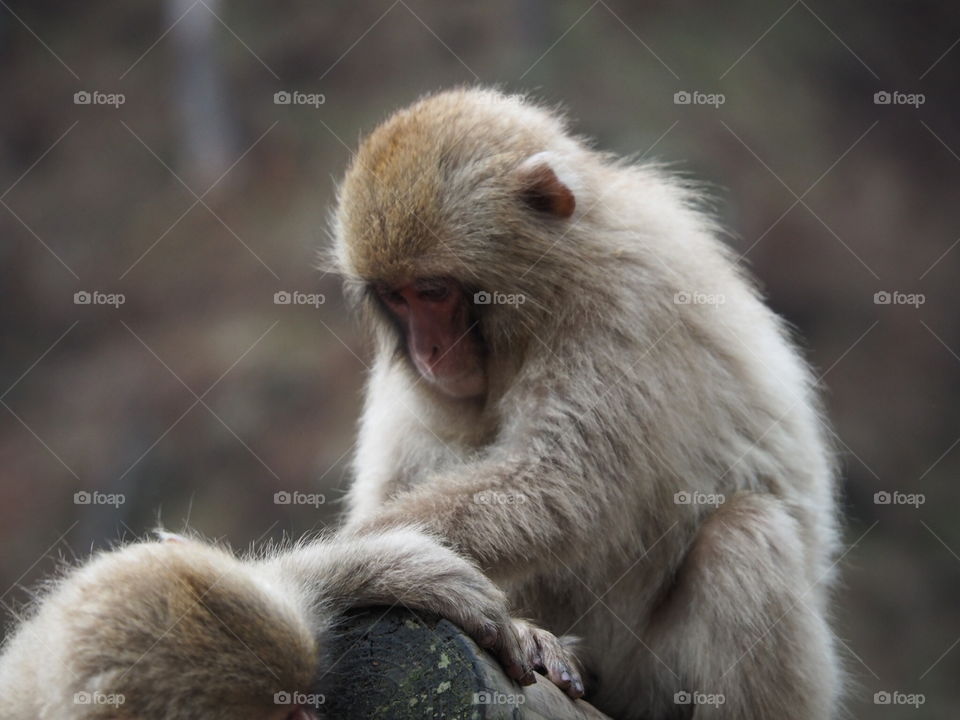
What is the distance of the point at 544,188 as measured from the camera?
15.8 feet

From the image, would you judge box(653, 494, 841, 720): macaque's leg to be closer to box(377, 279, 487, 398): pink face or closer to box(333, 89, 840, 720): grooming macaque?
box(333, 89, 840, 720): grooming macaque

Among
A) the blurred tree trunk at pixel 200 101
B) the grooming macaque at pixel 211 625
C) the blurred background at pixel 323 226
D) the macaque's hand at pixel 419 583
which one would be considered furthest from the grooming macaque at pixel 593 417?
the blurred tree trunk at pixel 200 101

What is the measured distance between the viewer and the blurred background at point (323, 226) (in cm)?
1298

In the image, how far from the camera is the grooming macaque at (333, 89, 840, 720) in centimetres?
439

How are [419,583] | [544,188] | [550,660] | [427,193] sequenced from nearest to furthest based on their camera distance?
[419,583] → [550,660] → [427,193] → [544,188]

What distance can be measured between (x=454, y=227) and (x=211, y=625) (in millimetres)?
2309

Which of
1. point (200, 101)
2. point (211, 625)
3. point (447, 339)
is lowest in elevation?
point (211, 625)

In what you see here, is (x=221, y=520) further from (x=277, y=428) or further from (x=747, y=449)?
(x=747, y=449)

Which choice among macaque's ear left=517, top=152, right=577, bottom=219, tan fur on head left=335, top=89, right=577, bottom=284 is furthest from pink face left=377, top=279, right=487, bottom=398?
macaque's ear left=517, top=152, right=577, bottom=219

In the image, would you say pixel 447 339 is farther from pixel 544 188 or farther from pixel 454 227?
pixel 544 188

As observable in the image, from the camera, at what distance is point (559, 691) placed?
391 centimetres

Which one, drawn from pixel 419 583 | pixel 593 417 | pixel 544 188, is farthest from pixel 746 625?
pixel 544 188

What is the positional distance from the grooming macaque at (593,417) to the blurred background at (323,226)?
695cm

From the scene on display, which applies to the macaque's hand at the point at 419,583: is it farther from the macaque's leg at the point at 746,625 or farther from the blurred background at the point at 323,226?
the blurred background at the point at 323,226
